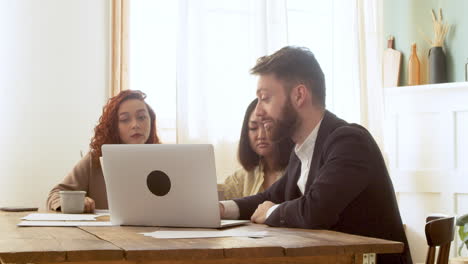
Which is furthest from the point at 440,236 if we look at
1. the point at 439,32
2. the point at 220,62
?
the point at 439,32

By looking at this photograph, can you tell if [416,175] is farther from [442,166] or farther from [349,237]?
[349,237]

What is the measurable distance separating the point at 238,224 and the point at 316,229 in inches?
9.9

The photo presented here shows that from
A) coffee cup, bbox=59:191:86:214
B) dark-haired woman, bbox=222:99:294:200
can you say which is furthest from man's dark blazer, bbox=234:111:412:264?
dark-haired woman, bbox=222:99:294:200

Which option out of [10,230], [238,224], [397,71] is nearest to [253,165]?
[238,224]

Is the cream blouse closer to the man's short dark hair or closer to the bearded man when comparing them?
the bearded man

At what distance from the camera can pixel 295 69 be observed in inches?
90.4

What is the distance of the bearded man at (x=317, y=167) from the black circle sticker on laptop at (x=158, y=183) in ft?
1.06

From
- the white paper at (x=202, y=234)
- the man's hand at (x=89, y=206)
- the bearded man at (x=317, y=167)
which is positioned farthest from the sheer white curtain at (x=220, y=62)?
the white paper at (x=202, y=234)

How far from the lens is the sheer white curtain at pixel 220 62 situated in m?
4.73

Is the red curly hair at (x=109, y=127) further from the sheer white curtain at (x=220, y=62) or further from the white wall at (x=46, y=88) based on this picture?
the sheer white curtain at (x=220, y=62)

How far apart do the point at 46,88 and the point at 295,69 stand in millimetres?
2493

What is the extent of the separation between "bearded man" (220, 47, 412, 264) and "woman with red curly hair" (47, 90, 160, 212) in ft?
3.94

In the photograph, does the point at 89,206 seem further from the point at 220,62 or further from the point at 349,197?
the point at 220,62

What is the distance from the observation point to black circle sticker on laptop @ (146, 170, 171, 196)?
1950 mm
